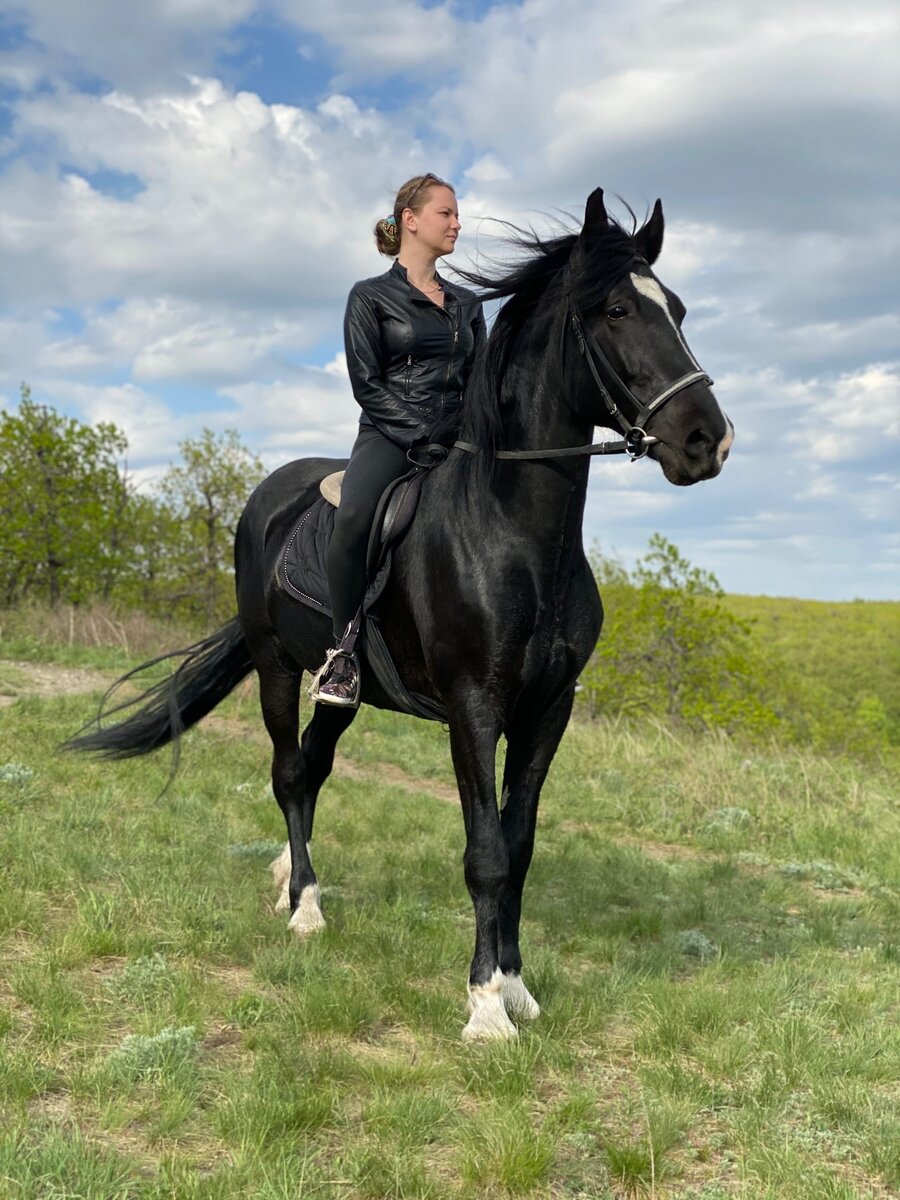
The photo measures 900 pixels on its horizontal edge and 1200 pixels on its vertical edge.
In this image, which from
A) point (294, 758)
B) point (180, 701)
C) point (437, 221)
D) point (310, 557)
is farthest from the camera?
point (180, 701)

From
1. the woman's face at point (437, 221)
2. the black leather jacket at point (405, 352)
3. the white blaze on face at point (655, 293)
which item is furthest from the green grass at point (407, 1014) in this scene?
the woman's face at point (437, 221)

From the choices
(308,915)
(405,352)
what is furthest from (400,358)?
(308,915)

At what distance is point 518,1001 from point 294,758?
2.34 m

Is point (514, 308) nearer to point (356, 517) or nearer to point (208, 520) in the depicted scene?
point (356, 517)

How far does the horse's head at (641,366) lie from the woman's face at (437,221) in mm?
924

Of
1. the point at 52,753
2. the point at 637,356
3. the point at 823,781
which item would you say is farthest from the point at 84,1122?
the point at 823,781

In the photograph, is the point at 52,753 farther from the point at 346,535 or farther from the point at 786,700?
the point at 786,700

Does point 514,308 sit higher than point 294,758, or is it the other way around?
point 514,308

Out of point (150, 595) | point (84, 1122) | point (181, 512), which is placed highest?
point (181, 512)

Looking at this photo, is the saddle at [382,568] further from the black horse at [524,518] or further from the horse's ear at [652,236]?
the horse's ear at [652,236]

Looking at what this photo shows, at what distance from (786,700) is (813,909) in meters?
20.1

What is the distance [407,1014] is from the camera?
4305mm

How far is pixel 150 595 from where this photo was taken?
933 inches

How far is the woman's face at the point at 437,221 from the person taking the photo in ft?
15.9
